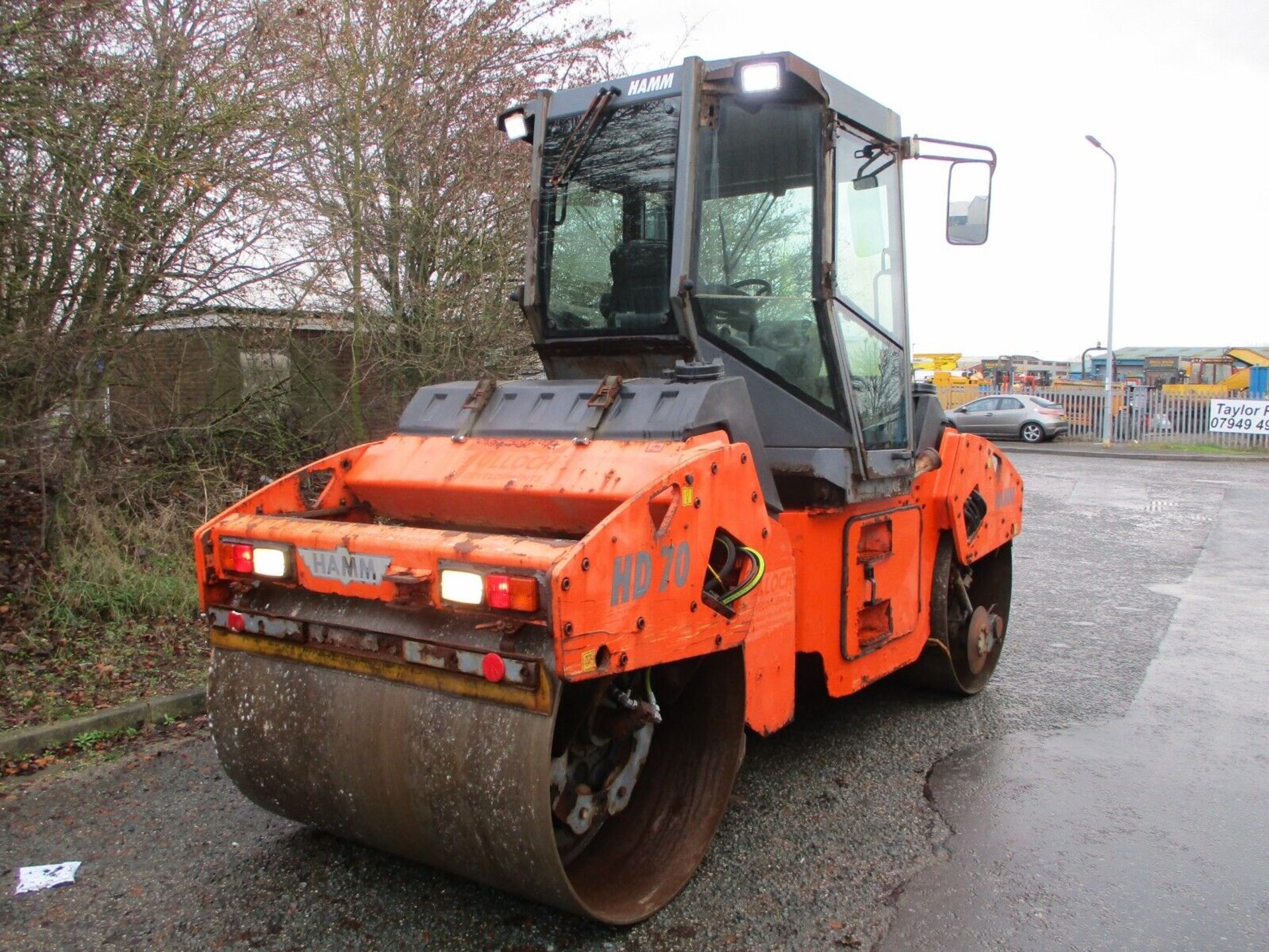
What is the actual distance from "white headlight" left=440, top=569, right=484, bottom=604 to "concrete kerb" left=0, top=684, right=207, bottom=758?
2364 millimetres

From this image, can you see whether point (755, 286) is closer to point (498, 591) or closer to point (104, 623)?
point (498, 591)

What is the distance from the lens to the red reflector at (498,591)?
271cm

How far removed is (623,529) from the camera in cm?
282

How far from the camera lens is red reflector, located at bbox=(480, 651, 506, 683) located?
277 centimetres

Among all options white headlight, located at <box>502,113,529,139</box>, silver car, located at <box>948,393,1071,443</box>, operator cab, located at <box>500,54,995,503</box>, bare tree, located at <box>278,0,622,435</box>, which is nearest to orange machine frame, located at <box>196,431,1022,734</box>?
operator cab, located at <box>500,54,995,503</box>

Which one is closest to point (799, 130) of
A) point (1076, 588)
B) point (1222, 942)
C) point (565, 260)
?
point (565, 260)

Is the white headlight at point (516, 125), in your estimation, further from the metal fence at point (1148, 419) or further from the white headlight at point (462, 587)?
the metal fence at point (1148, 419)

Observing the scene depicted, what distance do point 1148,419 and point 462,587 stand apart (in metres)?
28.5

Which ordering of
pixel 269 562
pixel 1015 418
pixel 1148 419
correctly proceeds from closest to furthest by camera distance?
pixel 269 562 < pixel 1015 418 < pixel 1148 419

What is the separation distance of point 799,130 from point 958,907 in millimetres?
2827

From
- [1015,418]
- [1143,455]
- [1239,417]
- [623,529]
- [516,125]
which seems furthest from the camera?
[1015,418]

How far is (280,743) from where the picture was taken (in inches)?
126

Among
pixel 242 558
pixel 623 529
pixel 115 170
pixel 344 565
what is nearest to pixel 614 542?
pixel 623 529

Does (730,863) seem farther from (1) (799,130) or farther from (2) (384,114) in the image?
(2) (384,114)
